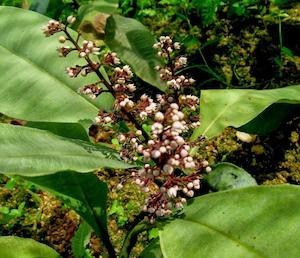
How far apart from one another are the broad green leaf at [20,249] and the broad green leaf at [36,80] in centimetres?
41

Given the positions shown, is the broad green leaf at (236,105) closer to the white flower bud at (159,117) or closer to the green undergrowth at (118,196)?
the green undergrowth at (118,196)

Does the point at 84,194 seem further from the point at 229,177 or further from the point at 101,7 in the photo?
the point at 101,7

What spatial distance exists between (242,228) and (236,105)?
2.14 ft

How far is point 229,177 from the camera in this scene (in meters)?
1.68

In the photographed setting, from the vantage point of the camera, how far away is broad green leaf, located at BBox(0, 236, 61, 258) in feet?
5.20

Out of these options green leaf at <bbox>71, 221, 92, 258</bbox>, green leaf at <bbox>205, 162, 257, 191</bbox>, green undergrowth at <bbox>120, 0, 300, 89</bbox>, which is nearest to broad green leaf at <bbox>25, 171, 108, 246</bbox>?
green leaf at <bbox>71, 221, 92, 258</bbox>

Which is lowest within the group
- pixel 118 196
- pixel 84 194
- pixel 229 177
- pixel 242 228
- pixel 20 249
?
pixel 118 196

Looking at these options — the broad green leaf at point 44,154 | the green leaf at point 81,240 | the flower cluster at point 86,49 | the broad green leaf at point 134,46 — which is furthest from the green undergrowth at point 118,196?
the flower cluster at point 86,49

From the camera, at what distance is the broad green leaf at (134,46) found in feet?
6.94

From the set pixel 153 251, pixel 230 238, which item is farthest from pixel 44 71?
pixel 230 238

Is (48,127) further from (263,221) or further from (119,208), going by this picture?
(263,221)

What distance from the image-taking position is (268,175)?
210 centimetres

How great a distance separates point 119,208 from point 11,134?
0.84 m

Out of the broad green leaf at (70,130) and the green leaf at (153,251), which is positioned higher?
the broad green leaf at (70,130)
